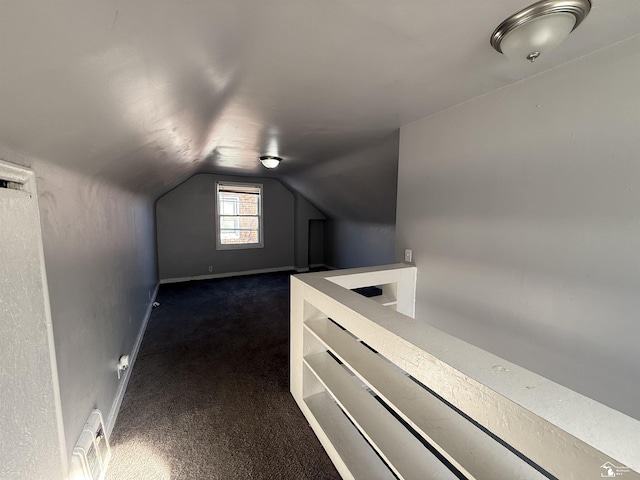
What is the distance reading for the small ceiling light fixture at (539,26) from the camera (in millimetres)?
924

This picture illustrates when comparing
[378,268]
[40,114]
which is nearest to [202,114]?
[40,114]

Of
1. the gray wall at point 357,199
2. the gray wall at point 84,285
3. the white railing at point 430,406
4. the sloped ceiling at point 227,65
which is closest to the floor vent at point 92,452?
the gray wall at point 84,285

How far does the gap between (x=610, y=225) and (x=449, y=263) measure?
2.85 feet

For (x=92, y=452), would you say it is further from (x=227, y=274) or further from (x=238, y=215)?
(x=238, y=215)

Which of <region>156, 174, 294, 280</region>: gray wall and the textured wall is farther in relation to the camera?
<region>156, 174, 294, 280</region>: gray wall

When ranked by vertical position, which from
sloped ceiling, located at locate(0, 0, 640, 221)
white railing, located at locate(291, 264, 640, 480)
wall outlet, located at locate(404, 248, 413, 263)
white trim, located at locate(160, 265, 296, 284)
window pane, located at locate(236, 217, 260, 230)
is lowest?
white trim, located at locate(160, 265, 296, 284)

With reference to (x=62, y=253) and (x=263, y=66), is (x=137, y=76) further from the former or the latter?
(x=62, y=253)

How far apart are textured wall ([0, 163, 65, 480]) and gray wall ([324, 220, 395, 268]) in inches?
171

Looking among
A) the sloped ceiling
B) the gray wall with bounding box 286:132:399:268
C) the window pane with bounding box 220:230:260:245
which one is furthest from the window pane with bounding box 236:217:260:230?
the sloped ceiling

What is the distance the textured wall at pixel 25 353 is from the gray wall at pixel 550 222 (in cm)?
220

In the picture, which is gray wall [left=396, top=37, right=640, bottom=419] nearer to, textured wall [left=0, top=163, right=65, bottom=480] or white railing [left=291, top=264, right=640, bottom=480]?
white railing [left=291, top=264, right=640, bottom=480]

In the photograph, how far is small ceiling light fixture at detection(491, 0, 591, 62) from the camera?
92 cm

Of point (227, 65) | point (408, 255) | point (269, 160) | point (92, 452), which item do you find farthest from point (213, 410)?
point (269, 160)

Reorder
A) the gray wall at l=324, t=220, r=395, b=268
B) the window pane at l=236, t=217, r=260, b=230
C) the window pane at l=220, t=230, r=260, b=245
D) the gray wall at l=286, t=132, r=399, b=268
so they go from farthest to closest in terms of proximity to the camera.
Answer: the window pane at l=236, t=217, r=260, b=230 → the window pane at l=220, t=230, r=260, b=245 → the gray wall at l=324, t=220, r=395, b=268 → the gray wall at l=286, t=132, r=399, b=268
